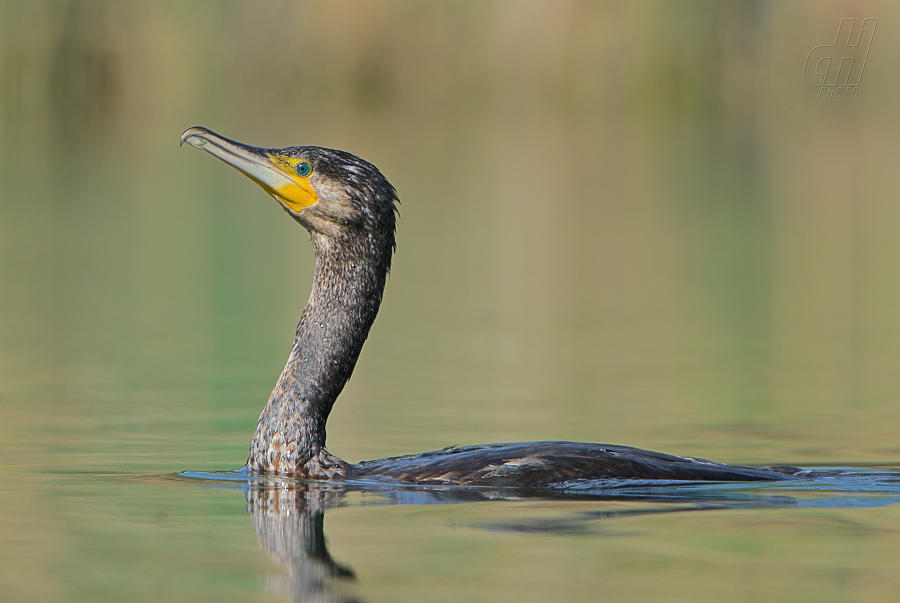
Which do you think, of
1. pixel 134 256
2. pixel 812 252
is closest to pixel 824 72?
pixel 812 252

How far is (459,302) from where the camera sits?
10.3 meters

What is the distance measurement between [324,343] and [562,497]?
1301 millimetres

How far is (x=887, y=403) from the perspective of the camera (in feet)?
22.9

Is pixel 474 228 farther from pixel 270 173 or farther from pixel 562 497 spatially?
pixel 562 497

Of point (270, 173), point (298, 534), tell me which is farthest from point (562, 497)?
point (270, 173)

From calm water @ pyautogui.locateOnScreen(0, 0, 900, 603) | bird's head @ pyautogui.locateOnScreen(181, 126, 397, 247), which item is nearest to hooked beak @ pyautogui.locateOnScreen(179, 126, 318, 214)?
bird's head @ pyautogui.locateOnScreen(181, 126, 397, 247)

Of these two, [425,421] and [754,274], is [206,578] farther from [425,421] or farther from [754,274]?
[754,274]

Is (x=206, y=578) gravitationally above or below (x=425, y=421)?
below

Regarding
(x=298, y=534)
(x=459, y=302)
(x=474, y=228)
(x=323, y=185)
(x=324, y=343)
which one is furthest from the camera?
(x=474, y=228)

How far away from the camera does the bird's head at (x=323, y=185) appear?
18.7 feet

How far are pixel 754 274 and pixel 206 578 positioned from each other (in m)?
7.95

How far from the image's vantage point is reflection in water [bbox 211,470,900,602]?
4.56 meters

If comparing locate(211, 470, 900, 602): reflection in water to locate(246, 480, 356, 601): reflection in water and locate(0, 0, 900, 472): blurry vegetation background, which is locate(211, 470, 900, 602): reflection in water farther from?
locate(0, 0, 900, 472): blurry vegetation background

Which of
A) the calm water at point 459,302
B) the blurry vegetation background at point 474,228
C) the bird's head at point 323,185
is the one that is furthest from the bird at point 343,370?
the blurry vegetation background at point 474,228
